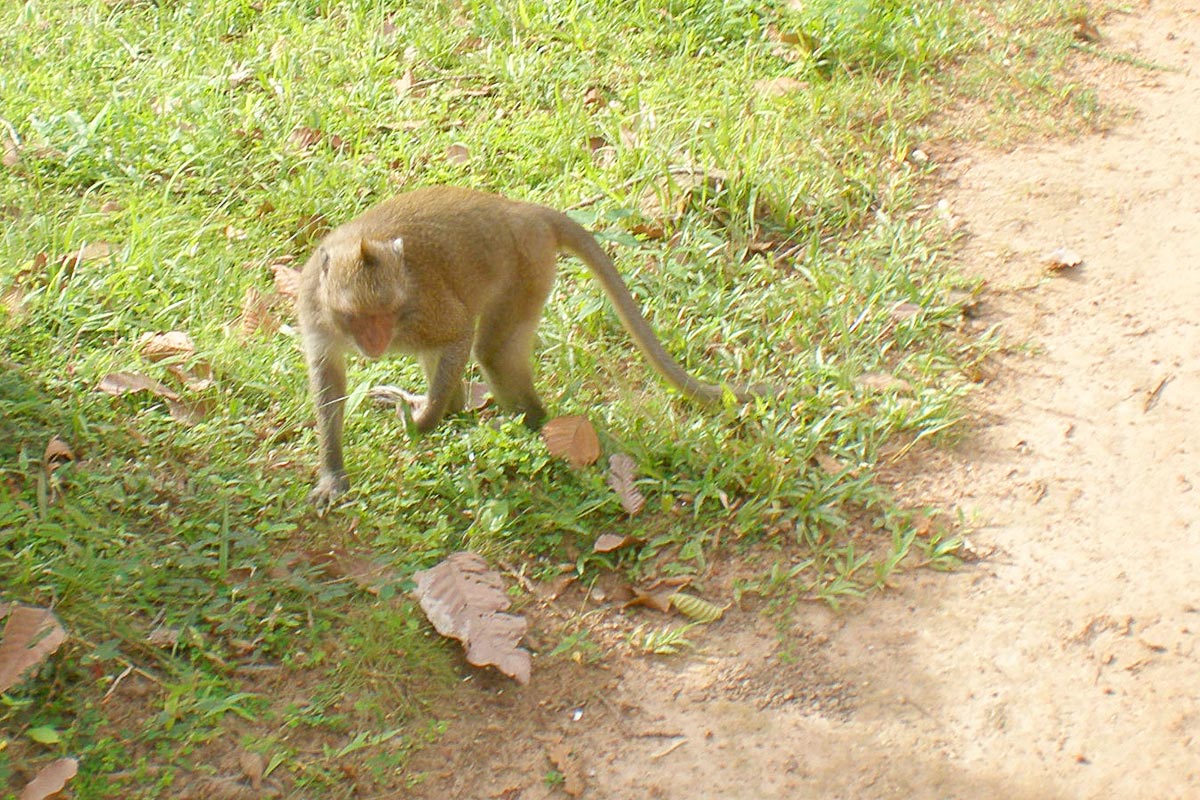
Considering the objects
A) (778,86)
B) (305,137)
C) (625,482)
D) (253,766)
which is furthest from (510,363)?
(778,86)

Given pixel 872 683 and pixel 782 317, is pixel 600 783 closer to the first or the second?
pixel 872 683

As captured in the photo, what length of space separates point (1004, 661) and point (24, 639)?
3.01 metres

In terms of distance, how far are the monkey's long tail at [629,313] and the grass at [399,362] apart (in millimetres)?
120

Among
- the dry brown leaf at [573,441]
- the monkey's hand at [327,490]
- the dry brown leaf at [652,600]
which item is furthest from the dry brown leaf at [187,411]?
the dry brown leaf at [652,600]

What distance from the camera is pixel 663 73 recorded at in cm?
733

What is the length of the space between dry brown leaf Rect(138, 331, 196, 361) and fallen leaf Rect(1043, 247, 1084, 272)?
12.5ft

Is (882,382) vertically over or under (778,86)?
under

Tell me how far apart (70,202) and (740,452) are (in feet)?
10.9

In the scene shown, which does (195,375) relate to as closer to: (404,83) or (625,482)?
(625,482)

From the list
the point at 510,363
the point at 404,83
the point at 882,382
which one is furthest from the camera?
the point at 404,83

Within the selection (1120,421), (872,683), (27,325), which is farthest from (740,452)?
(27,325)

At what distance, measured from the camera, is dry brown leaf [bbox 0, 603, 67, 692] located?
3771 millimetres

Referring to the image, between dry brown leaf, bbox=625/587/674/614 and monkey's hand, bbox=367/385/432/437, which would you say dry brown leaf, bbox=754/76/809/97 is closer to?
monkey's hand, bbox=367/385/432/437

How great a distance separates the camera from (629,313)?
5316 mm
